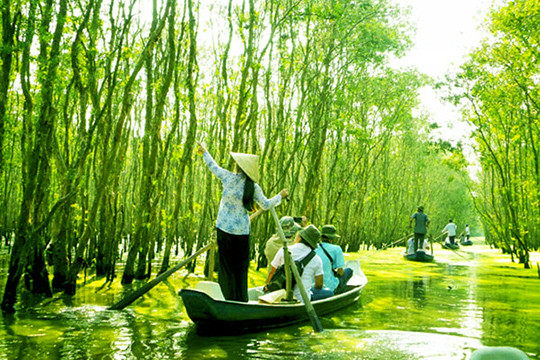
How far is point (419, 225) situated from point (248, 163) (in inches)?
686

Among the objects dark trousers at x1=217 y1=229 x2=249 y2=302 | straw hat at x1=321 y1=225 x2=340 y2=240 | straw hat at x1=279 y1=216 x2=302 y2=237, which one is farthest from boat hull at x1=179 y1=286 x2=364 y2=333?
straw hat at x1=279 y1=216 x2=302 y2=237

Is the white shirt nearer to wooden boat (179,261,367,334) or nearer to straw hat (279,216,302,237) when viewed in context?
wooden boat (179,261,367,334)

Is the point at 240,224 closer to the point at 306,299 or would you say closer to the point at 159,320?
the point at 306,299

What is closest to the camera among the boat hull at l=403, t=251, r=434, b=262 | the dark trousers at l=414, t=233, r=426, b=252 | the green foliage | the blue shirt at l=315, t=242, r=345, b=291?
the blue shirt at l=315, t=242, r=345, b=291

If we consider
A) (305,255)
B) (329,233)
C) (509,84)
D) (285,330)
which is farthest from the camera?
(509,84)

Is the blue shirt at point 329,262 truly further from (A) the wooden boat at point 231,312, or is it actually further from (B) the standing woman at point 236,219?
(B) the standing woman at point 236,219

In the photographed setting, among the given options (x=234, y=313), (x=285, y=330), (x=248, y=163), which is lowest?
(x=285, y=330)

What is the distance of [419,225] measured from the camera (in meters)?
23.6

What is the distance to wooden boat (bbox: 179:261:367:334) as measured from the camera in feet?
22.9

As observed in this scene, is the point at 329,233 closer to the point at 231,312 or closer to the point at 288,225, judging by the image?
the point at 288,225

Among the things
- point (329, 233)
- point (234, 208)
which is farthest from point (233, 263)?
point (329, 233)

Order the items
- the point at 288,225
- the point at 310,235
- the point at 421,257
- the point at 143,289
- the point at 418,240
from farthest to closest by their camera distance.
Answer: the point at 418,240 → the point at 421,257 → the point at 288,225 → the point at 143,289 → the point at 310,235

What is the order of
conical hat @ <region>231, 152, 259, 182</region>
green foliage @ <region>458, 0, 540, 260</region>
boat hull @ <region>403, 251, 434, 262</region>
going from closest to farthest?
conical hat @ <region>231, 152, 259, 182</region>, green foliage @ <region>458, 0, 540, 260</region>, boat hull @ <region>403, 251, 434, 262</region>

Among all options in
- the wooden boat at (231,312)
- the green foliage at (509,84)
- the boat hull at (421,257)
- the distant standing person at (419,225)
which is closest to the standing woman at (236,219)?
the wooden boat at (231,312)
